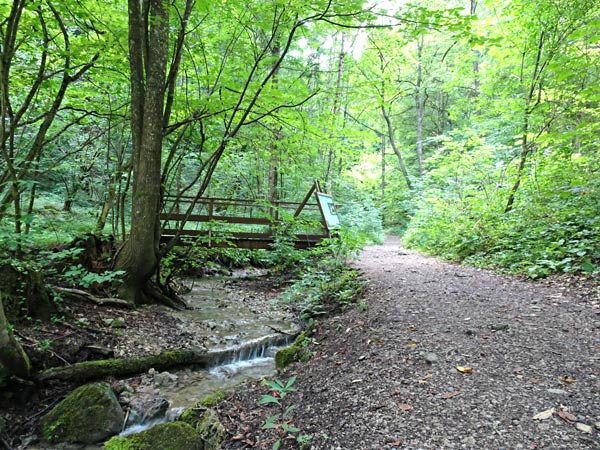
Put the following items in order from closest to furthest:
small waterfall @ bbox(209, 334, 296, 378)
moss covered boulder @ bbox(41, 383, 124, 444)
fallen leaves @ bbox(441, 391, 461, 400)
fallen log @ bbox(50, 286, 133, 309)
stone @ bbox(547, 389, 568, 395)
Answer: stone @ bbox(547, 389, 568, 395) < fallen leaves @ bbox(441, 391, 461, 400) < moss covered boulder @ bbox(41, 383, 124, 444) < small waterfall @ bbox(209, 334, 296, 378) < fallen log @ bbox(50, 286, 133, 309)

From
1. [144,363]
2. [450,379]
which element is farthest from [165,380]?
[450,379]

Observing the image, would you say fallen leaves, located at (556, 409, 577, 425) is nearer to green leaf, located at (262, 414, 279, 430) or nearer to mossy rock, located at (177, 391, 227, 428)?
green leaf, located at (262, 414, 279, 430)

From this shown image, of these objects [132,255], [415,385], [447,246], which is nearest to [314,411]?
[415,385]

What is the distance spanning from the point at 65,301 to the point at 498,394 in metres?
5.72

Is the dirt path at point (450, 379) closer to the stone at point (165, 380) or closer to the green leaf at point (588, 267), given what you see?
the green leaf at point (588, 267)

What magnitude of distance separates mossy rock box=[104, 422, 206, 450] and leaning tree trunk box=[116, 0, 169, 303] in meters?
3.29

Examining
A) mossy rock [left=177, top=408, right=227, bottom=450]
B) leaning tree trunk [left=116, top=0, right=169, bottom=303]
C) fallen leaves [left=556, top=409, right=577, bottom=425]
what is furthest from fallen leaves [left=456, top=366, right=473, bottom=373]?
leaning tree trunk [left=116, top=0, right=169, bottom=303]

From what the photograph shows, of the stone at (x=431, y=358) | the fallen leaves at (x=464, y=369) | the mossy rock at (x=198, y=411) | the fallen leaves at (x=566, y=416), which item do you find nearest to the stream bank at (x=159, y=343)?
the mossy rock at (x=198, y=411)

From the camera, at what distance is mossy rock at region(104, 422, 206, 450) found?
3016 mm

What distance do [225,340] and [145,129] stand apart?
3.85 meters

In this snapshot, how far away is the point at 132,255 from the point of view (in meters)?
6.02

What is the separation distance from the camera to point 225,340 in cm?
575

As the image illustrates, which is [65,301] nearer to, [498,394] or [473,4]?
[498,394]

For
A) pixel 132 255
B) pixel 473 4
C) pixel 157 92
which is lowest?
pixel 132 255
